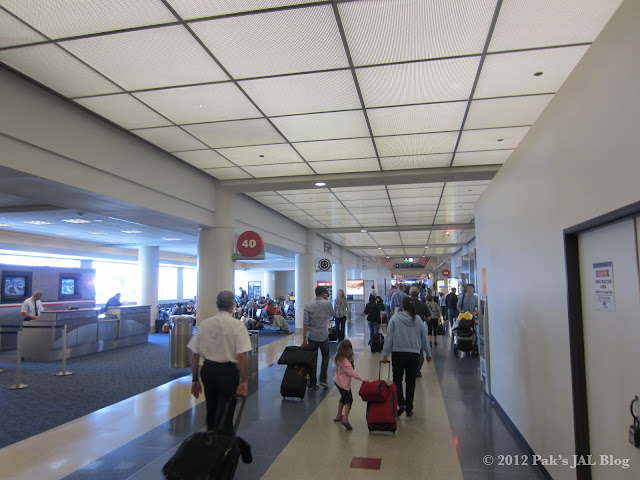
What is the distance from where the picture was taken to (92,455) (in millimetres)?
4402

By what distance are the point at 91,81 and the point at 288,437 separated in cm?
471

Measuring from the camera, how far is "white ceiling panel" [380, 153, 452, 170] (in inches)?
312

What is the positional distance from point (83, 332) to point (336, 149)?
29.5 ft

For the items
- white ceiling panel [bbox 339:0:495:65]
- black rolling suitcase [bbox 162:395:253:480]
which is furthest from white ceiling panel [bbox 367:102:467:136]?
black rolling suitcase [bbox 162:395:253:480]

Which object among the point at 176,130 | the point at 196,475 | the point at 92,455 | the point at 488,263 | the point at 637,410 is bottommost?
the point at 92,455

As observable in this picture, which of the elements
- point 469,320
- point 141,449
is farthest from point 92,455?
point 469,320

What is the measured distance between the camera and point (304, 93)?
17.3ft

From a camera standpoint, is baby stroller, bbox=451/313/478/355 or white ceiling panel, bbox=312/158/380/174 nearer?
white ceiling panel, bbox=312/158/380/174

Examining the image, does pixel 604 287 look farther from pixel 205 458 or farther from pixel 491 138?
pixel 491 138

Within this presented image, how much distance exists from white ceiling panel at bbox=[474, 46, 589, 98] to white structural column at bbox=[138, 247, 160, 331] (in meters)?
15.8

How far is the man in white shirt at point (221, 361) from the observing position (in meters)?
3.81

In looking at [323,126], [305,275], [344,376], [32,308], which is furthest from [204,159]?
[305,275]

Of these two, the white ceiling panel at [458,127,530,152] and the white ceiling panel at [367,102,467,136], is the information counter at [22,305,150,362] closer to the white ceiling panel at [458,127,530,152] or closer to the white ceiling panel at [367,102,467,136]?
the white ceiling panel at [367,102,467,136]

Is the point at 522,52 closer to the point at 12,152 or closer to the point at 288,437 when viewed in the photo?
the point at 288,437
